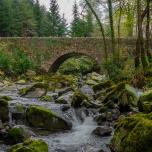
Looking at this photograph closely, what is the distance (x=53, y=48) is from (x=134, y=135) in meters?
28.7

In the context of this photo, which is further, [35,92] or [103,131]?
[35,92]

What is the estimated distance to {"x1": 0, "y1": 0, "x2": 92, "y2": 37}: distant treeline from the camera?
51.4m

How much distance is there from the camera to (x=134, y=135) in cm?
790

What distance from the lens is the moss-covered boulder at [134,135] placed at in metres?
7.62

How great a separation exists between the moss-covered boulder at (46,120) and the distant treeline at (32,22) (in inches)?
1580

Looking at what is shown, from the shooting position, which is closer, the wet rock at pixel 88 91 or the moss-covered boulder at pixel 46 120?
the moss-covered boulder at pixel 46 120

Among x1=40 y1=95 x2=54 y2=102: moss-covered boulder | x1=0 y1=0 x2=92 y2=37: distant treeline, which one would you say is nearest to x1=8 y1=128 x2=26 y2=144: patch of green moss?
x1=40 y1=95 x2=54 y2=102: moss-covered boulder

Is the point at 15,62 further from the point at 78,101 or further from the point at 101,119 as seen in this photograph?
the point at 101,119

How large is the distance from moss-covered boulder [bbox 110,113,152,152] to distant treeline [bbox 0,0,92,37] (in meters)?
43.7

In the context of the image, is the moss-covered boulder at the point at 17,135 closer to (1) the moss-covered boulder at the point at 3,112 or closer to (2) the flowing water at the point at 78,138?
(2) the flowing water at the point at 78,138

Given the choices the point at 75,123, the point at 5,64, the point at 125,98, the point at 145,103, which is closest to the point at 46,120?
the point at 75,123

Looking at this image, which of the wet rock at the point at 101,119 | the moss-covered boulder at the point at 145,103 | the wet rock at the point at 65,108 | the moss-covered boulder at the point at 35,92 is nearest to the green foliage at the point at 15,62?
the moss-covered boulder at the point at 35,92

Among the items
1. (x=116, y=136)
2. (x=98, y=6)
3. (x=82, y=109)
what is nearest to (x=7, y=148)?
(x=116, y=136)

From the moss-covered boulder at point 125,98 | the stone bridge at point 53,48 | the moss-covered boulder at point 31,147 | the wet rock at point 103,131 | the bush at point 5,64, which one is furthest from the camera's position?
the stone bridge at point 53,48
